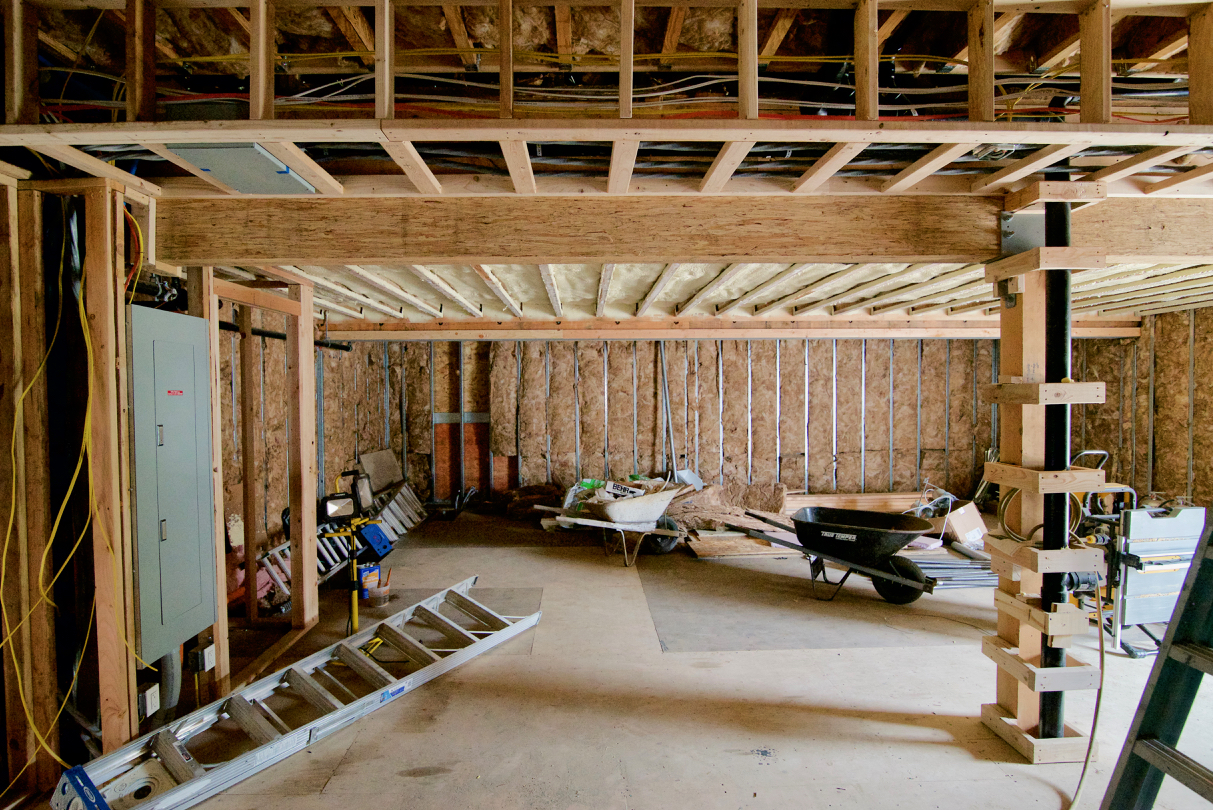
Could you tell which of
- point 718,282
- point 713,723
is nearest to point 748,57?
point 718,282

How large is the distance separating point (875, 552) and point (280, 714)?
4.33 meters

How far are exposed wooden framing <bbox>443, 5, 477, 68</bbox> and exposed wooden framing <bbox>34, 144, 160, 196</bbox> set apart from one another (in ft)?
5.09

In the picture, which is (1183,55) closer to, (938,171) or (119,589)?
(938,171)

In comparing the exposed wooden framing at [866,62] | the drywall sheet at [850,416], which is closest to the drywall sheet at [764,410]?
the drywall sheet at [850,416]

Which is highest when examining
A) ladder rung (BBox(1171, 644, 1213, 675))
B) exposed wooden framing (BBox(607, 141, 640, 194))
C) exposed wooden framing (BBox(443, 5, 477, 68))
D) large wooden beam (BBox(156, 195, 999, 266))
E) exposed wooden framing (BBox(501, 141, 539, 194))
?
exposed wooden framing (BBox(443, 5, 477, 68))

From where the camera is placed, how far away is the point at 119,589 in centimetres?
234

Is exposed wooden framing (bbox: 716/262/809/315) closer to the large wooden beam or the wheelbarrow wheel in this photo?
the large wooden beam

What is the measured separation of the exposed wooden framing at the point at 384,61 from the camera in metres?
1.72

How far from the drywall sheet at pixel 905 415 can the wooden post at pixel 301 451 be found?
7974mm

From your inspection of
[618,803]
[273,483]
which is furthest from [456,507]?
[618,803]

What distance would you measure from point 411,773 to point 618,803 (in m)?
0.99

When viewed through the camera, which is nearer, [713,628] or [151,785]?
[151,785]

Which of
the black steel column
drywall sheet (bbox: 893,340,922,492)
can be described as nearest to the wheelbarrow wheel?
the black steel column

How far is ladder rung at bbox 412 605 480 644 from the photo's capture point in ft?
12.0
